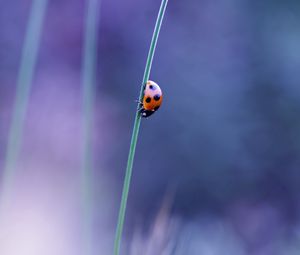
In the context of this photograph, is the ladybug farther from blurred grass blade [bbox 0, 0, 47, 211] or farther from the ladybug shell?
blurred grass blade [bbox 0, 0, 47, 211]

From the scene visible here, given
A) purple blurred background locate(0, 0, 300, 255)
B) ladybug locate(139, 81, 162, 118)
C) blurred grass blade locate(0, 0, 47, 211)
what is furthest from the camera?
purple blurred background locate(0, 0, 300, 255)

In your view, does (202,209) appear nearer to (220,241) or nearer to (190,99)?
(220,241)

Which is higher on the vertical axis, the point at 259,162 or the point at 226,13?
the point at 226,13

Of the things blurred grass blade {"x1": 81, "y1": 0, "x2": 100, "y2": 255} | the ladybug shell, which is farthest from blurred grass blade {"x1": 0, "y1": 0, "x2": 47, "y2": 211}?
the ladybug shell

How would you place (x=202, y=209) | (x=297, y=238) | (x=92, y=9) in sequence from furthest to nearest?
1. (x=202, y=209)
2. (x=297, y=238)
3. (x=92, y=9)

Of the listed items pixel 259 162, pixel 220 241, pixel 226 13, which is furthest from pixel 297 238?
pixel 226 13

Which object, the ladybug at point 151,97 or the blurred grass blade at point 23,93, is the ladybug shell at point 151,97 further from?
the blurred grass blade at point 23,93

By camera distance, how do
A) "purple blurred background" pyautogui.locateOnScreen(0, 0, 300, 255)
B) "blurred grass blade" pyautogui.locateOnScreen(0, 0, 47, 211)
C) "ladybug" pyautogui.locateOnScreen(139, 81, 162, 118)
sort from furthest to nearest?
"purple blurred background" pyautogui.locateOnScreen(0, 0, 300, 255), "ladybug" pyautogui.locateOnScreen(139, 81, 162, 118), "blurred grass blade" pyautogui.locateOnScreen(0, 0, 47, 211)

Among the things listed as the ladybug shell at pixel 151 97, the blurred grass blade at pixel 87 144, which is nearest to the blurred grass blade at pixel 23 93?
the blurred grass blade at pixel 87 144
